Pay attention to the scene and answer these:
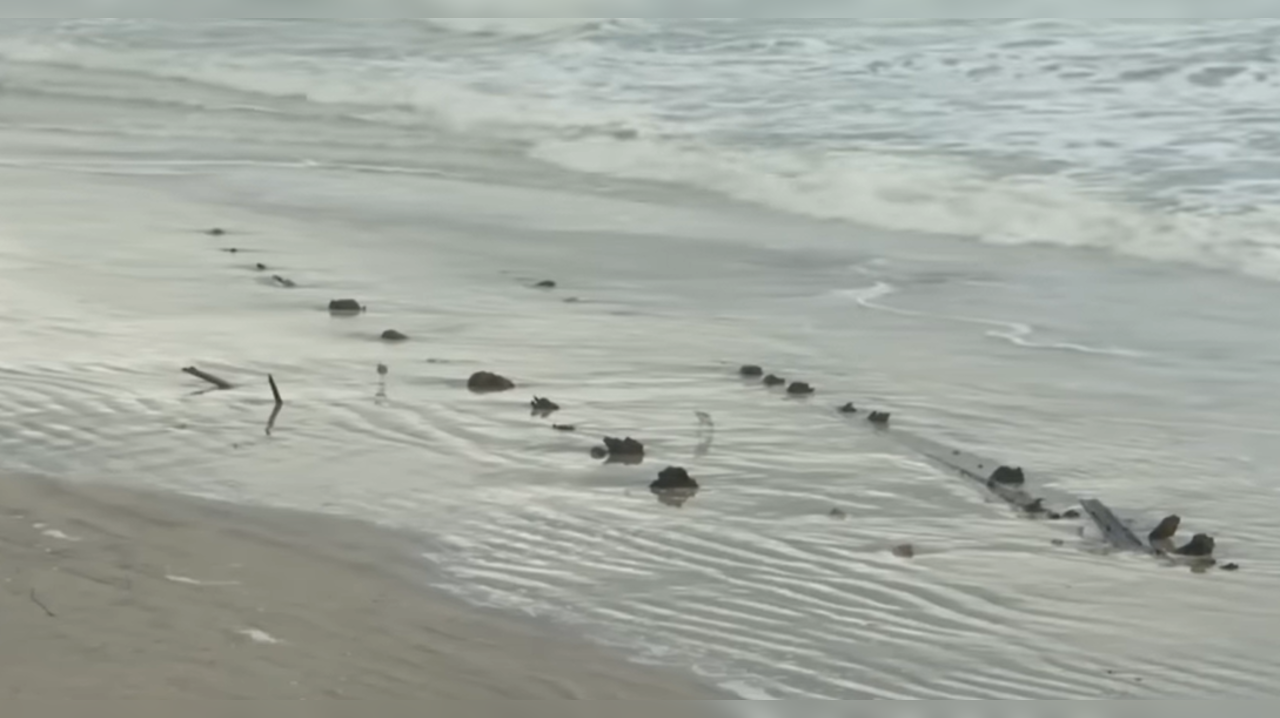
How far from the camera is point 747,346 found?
5.79m

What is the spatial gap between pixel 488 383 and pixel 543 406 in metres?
0.30

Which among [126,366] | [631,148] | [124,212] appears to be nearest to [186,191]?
[124,212]

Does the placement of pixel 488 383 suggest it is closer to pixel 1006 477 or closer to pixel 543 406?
pixel 543 406

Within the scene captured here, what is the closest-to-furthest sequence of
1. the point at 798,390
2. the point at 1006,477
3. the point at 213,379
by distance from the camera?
the point at 1006,477, the point at 213,379, the point at 798,390

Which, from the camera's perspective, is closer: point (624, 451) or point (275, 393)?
point (624, 451)

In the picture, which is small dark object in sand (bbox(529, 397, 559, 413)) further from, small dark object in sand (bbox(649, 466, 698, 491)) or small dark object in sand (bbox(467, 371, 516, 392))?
small dark object in sand (bbox(649, 466, 698, 491))

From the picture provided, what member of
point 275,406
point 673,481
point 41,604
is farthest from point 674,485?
point 41,604

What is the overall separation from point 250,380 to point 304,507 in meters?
1.28

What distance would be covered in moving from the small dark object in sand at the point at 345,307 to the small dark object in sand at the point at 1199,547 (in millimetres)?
3253

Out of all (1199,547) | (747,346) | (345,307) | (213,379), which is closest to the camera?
(1199,547)

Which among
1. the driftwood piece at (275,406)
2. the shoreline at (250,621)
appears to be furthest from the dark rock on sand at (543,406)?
the shoreline at (250,621)

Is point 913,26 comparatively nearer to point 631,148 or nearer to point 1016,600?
point 631,148

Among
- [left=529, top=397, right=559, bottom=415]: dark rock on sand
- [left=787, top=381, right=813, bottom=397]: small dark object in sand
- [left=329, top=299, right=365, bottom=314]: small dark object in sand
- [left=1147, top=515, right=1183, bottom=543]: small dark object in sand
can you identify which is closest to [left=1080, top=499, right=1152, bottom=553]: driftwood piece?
[left=1147, top=515, right=1183, bottom=543]: small dark object in sand

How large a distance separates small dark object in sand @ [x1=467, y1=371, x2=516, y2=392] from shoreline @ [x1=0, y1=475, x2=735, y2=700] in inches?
51.7
